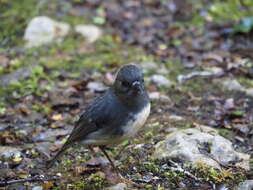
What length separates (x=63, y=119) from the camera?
630cm

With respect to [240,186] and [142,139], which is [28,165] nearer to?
[142,139]

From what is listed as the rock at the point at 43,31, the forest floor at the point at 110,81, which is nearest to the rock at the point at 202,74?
the forest floor at the point at 110,81

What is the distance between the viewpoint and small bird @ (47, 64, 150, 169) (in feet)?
14.7

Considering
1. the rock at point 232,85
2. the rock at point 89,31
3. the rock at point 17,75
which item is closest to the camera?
the rock at point 232,85

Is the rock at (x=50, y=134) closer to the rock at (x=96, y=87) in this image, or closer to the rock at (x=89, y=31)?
the rock at (x=96, y=87)

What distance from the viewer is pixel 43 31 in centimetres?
812

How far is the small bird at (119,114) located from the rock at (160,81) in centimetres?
233

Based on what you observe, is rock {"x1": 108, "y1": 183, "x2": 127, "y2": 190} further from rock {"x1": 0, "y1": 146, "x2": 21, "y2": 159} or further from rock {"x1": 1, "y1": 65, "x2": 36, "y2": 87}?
rock {"x1": 1, "y1": 65, "x2": 36, "y2": 87}

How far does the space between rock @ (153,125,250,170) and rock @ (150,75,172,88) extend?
188cm

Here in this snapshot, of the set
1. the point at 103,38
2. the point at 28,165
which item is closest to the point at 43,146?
the point at 28,165

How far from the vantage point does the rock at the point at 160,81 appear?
23.1 feet

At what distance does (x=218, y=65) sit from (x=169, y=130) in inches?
93.4

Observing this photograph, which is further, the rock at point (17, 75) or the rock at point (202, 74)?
the rock at point (202, 74)

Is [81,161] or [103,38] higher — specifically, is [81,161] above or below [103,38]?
below
